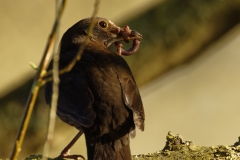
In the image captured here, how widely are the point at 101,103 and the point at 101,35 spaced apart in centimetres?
157

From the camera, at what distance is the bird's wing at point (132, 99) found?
4660 mm

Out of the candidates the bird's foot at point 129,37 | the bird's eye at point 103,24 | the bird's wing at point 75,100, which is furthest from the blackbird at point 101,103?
the bird's eye at point 103,24

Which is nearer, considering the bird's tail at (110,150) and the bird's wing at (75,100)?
the bird's tail at (110,150)

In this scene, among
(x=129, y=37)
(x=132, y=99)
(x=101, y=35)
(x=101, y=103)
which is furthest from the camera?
(x=101, y=35)

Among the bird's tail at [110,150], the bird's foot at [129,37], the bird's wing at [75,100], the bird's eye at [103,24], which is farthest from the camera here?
the bird's eye at [103,24]

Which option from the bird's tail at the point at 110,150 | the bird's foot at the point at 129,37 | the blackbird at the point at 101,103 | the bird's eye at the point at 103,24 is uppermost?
the bird's eye at the point at 103,24

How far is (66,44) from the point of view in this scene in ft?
20.0

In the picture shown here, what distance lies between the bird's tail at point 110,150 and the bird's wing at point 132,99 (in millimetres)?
189

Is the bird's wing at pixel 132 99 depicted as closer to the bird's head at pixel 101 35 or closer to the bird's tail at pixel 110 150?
the bird's tail at pixel 110 150

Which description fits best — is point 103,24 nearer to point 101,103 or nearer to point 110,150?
point 101,103

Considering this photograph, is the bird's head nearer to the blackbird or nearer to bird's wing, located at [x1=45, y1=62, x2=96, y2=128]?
the blackbird

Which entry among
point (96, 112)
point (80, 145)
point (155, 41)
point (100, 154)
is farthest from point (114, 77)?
point (80, 145)

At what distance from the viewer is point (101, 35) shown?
619 centimetres

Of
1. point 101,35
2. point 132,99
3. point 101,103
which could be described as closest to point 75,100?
point 101,103
